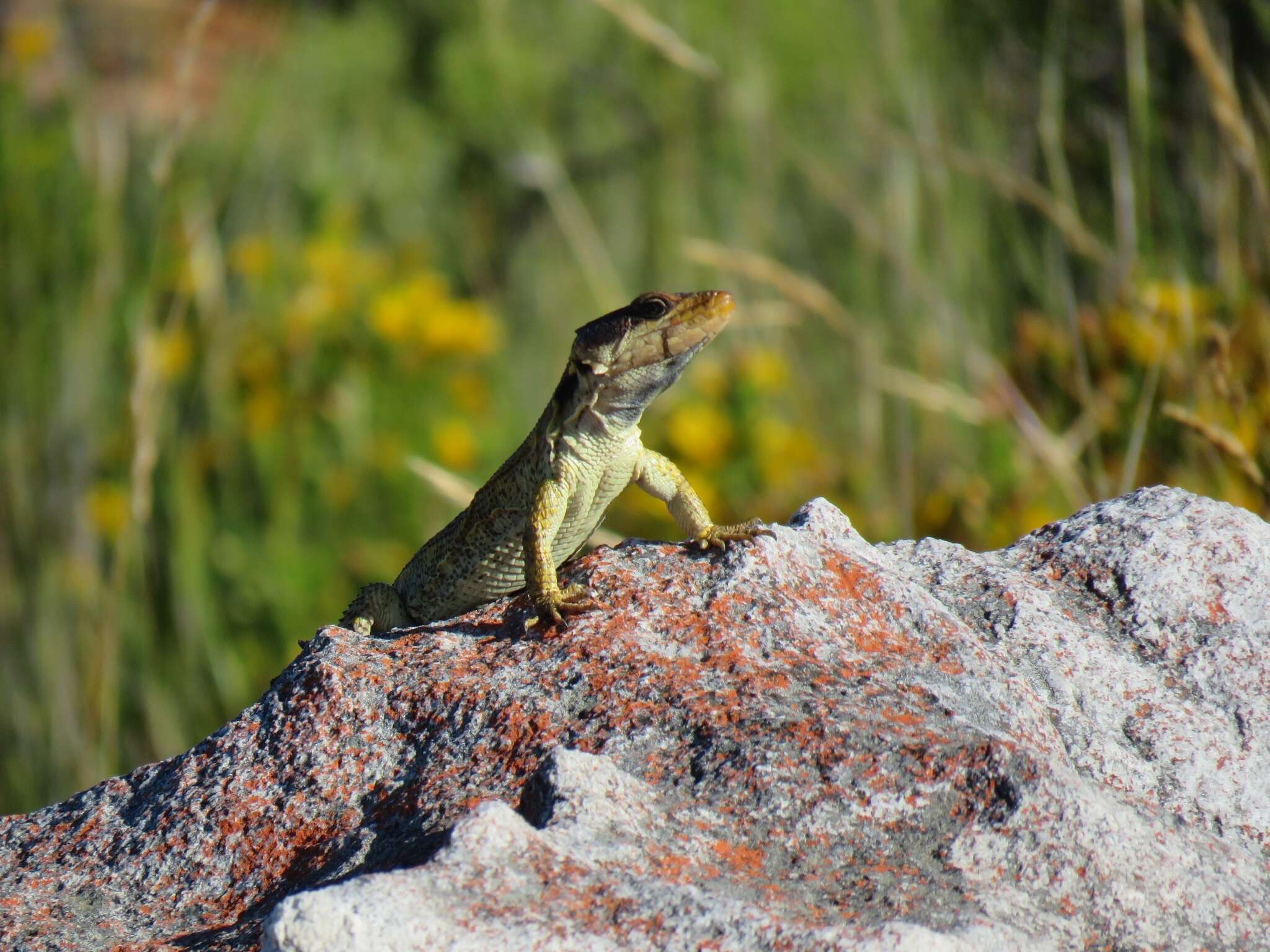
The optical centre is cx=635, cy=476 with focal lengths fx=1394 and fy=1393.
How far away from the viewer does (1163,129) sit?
6.45 m

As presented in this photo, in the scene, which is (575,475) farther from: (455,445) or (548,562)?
(455,445)

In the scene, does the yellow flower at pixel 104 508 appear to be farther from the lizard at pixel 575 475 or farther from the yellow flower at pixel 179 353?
the lizard at pixel 575 475

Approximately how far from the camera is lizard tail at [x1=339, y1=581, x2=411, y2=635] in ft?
14.2

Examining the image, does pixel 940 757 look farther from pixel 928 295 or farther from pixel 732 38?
pixel 732 38

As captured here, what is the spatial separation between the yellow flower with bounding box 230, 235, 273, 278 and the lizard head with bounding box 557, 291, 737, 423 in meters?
3.71

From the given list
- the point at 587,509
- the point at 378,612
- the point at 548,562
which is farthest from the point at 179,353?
the point at 548,562

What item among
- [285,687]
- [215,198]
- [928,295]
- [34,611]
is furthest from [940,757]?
[215,198]

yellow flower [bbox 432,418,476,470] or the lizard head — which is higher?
the lizard head

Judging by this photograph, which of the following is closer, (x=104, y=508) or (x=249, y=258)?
(x=104, y=508)

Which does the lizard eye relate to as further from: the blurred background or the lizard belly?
the blurred background

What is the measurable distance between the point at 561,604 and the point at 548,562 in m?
0.35

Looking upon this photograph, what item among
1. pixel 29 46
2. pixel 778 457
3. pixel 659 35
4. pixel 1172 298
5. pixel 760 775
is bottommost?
pixel 778 457

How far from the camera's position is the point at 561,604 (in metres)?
2.98

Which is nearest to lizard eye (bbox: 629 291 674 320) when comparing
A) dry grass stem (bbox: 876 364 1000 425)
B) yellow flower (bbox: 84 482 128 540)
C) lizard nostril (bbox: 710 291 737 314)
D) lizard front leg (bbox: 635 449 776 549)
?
lizard nostril (bbox: 710 291 737 314)
